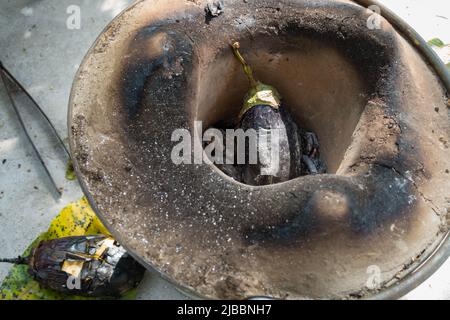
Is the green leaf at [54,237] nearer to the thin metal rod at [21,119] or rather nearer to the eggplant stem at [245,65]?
the thin metal rod at [21,119]

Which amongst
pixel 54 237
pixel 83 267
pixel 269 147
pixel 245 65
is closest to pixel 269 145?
pixel 269 147

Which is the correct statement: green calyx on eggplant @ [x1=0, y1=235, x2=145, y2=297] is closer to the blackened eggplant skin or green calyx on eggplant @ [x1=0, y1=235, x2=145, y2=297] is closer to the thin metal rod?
the thin metal rod

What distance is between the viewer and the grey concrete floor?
7.68 ft

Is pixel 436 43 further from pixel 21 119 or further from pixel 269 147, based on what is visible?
pixel 21 119

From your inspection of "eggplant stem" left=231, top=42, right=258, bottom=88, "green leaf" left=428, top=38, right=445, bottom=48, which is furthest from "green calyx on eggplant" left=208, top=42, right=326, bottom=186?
"green leaf" left=428, top=38, right=445, bottom=48

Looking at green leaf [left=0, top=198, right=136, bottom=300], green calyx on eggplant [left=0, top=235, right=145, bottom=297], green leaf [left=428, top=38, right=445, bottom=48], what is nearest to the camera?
green calyx on eggplant [left=0, top=235, right=145, bottom=297]

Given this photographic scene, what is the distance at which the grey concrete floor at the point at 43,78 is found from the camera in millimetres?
2340

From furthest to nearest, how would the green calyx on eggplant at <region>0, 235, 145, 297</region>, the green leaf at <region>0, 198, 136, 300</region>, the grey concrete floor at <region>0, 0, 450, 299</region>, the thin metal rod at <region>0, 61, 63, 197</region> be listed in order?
the thin metal rod at <region>0, 61, 63, 197</region>
the grey concrete floor at <region>0, 0, 450, 299</region>
the green leaf at <region>0, 198, 136, 300</region>
the green calyx on eggplant at <region>0, 235, 145, 297</region>

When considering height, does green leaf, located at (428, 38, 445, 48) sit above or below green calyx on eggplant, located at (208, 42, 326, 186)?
above

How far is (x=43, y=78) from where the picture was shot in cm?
281

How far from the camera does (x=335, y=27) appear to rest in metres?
1.62

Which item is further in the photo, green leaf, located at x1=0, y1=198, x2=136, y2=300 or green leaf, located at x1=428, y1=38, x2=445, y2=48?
green leaf, located at x1=428, y1=38, x2=445, y2=48

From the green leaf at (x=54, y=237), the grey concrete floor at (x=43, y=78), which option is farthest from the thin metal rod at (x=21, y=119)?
the green leaf at (x=54, y=237)
